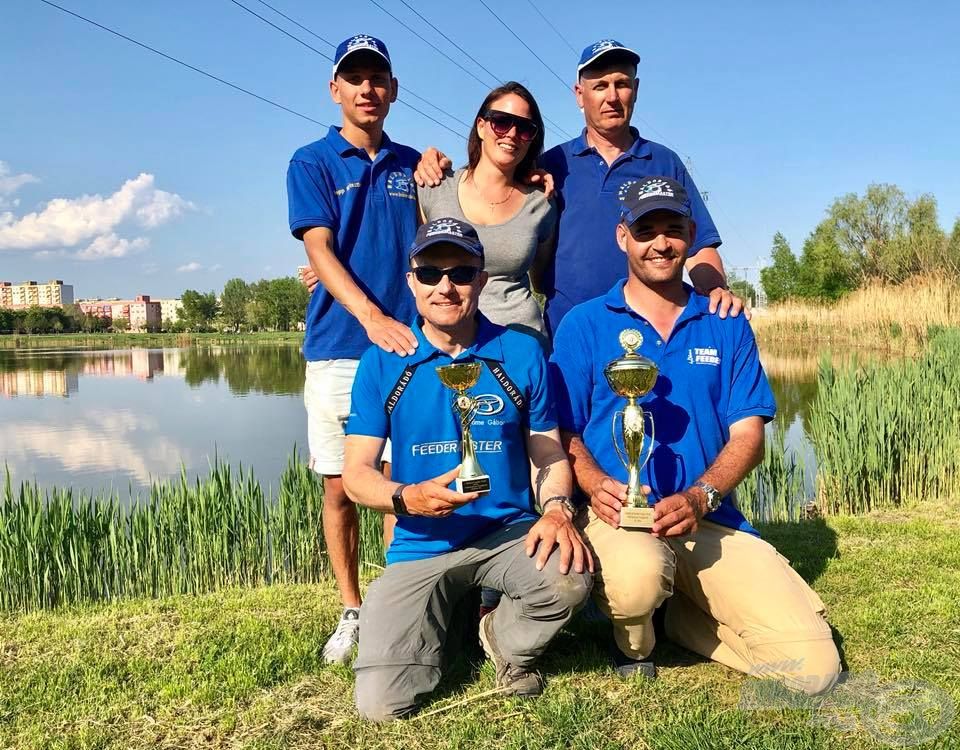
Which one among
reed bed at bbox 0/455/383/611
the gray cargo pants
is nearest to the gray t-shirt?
the gray cargo pants

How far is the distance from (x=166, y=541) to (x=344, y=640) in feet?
6.64

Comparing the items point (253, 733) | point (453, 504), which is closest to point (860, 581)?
point (453, 504)

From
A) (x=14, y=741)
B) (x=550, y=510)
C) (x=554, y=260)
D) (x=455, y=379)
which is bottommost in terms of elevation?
(x=14, y=741)

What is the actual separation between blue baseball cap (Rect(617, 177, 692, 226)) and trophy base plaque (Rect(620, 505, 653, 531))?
1.03 metres

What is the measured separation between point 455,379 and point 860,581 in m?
2.71

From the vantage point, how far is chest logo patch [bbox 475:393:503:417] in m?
2.71

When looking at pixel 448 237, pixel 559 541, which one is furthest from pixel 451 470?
pixel 448 237

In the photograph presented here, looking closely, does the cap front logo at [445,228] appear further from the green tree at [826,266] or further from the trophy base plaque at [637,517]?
the green tree at [826,266]

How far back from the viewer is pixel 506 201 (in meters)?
3.25

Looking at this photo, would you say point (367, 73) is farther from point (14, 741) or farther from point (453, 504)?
point (14, 741)

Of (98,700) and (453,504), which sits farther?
(98,700)

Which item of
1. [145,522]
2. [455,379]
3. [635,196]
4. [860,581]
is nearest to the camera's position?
[455,379]

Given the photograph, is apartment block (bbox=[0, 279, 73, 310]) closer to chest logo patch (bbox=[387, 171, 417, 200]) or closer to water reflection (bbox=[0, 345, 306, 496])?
water reflection (bbox=[0, 345, 306, 496])

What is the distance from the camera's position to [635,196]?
288 cm
